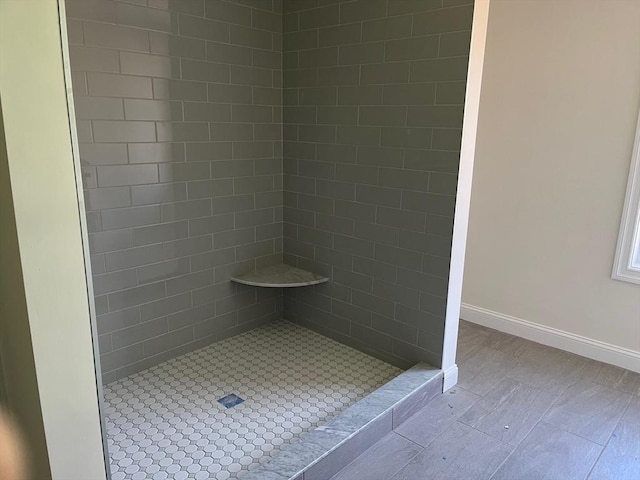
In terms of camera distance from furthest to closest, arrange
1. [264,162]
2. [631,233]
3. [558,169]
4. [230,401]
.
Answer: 1. [264,162]
2. [558,169]
3. [631,233]
4. [230,401]

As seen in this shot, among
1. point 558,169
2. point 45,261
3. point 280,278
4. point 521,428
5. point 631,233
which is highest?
point 558,169

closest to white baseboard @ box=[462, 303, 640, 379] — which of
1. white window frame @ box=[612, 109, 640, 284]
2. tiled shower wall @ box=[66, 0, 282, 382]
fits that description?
white window frame @ box=[612, 109, 640, 284]

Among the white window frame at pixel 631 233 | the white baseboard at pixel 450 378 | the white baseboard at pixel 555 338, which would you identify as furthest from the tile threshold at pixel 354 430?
the white window frame at pixel 631 233

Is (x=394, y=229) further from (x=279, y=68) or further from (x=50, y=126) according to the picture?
(x=50, y=126)

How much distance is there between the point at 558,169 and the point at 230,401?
243 cm

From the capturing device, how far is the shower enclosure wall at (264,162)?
2350 millimetres

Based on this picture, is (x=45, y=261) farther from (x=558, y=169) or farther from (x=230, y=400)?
(x=558, y=169)

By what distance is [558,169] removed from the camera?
9.73 feet

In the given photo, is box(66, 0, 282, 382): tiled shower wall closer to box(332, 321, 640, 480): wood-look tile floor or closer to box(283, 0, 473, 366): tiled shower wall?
box(283, 0, 473, 366): tiled shower wall

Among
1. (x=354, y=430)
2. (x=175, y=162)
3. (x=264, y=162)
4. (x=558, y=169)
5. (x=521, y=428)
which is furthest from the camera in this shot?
(x=264, y=162)

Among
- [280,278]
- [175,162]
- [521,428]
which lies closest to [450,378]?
[521,428]

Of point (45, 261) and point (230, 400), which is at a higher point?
point (45, 261)

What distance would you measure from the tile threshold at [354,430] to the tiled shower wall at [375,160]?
24cm

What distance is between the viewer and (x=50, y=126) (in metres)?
1.04
